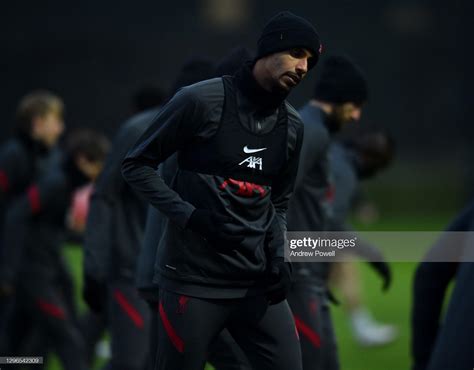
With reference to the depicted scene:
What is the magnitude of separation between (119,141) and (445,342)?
279 cm

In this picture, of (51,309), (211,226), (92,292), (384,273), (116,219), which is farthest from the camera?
(51,309)

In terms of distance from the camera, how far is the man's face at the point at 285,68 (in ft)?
12.6

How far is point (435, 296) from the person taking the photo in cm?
352

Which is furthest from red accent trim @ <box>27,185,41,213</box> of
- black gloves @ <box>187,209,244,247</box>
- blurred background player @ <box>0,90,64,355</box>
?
black gloves @ <box>187,209,244,247</box>

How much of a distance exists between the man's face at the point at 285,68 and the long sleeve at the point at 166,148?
0.94 feet

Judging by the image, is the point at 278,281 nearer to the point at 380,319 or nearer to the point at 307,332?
the point at 307,332

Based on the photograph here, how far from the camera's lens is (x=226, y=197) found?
3869 millimetres

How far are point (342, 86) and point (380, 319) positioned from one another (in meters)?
5.14

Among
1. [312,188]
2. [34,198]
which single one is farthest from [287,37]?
[34,198]

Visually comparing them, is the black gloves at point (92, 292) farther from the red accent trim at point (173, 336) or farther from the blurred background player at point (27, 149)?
the blurred background player at point (27, 149)

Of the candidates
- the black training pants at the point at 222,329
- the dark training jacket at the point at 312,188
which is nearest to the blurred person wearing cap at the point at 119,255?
the dark training jacket at the point at 312,188

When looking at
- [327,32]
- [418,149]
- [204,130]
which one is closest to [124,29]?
[327,32]

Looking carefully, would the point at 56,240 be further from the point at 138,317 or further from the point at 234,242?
the point at 234,242

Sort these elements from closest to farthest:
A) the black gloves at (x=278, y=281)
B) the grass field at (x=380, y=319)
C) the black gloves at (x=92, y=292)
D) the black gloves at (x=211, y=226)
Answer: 1. the black gloves at (x=211, y=226)
2. the black gloves at (x=278, y=281)
3. the black gloves at (x=92, y=292)
4. the grass field at (x=380, y=319)
